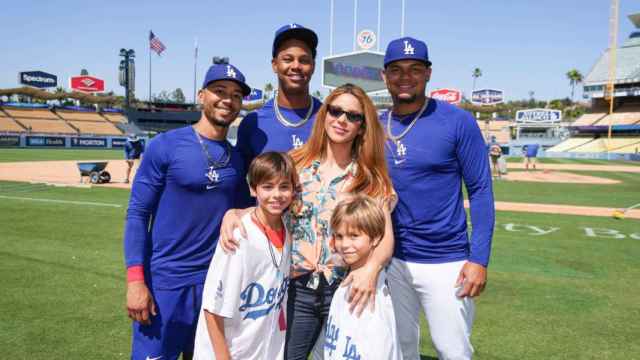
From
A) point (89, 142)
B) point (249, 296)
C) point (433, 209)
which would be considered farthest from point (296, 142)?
point (89, 142)

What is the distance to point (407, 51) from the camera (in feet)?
10.0

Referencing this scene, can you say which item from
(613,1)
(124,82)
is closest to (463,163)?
(613,1)

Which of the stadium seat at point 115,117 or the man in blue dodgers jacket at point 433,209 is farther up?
the stadium seat at point 115,117

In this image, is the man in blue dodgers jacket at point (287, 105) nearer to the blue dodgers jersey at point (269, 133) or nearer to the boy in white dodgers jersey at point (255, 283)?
the blue dodgers jersey at point (269, 133)

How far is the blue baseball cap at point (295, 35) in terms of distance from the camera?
3.12 meters

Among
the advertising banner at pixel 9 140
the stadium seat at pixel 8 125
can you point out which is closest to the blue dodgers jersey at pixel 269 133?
the advertising banner at pixel 9 140

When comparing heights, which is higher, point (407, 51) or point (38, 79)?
point (38, 79)

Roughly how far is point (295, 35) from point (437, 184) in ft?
4.50

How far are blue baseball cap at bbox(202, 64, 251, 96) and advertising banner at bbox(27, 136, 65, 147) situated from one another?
57.8m

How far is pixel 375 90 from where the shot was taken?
50.2m

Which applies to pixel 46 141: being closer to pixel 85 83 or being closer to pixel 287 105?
pixel 85 83

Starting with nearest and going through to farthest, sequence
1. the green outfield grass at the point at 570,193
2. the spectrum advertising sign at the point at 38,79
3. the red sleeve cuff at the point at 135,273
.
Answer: the red sleeve cuff at the point at 135,273
the green outfield grass at the point at 570,193
the spectrum advertising sign at the point at 38,79

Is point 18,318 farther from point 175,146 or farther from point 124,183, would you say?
point 124,183

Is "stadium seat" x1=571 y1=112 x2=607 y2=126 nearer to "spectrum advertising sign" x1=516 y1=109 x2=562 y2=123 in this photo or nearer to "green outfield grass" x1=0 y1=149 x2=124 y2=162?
"spectrum advertising sign" x1=516 y1=109 x2=562 y2=123
